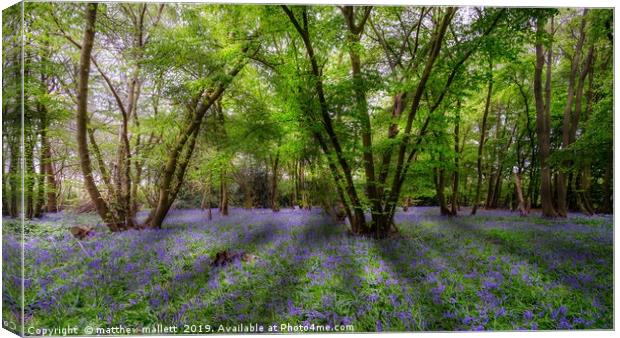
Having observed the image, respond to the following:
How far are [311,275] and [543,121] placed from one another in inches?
164

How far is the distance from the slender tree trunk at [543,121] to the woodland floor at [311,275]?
0.36m

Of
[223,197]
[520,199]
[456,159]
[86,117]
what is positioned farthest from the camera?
[456,159]

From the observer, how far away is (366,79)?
5.00 m

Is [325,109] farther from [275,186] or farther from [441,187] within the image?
[441,187]

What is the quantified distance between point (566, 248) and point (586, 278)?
0.44 meters

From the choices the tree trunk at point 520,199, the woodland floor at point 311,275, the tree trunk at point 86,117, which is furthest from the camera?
the tree trunk at point 520,199

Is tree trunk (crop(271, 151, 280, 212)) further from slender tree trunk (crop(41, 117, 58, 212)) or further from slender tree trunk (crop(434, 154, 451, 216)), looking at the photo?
slender tree trunk (crop(41, 117, 58, 212))

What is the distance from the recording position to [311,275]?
4.46 meters

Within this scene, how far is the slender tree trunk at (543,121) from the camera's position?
15.5ft

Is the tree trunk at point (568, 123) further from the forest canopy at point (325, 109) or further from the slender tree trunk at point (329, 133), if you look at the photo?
the slender tree trunk at point (329, 133)

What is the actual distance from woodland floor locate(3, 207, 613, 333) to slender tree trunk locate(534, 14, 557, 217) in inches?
14.3

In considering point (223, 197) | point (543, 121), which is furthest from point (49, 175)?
point (543, 121)

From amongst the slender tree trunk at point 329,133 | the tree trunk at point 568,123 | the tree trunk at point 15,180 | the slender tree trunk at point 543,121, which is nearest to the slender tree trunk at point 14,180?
the tree trunk at point 15,180

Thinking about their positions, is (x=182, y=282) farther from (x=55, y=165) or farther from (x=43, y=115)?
(x=43, y=115)
